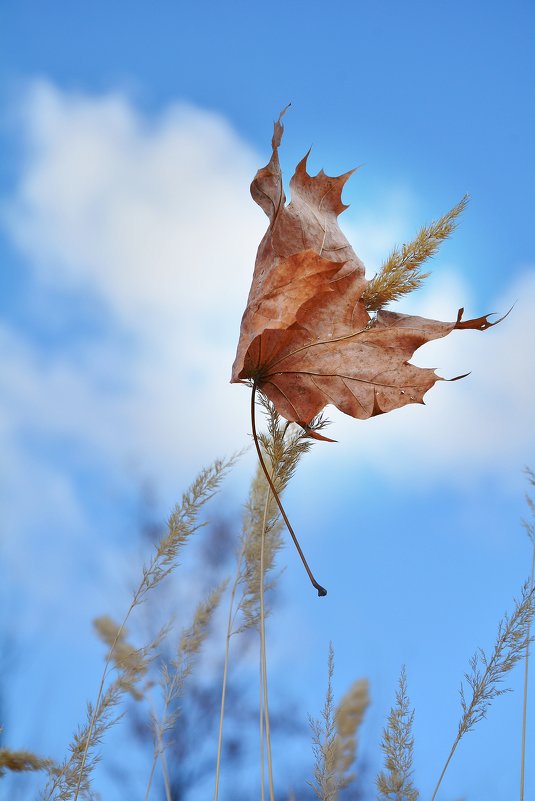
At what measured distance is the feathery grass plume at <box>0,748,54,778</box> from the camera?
1.72m

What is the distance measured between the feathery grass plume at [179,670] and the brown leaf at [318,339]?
1.11 metres

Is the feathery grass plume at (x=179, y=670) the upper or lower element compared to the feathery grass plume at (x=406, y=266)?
lower

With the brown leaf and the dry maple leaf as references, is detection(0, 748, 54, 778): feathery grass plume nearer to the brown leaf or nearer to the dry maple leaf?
the dry maple leaf

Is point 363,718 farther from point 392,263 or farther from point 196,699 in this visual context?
point 196,699

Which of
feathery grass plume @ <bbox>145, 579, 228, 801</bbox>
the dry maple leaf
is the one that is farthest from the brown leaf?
feathery grass plume @ <bbox>145, 579, 228, 801</bbox>

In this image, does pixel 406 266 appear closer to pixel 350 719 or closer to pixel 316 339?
pixel 316 339

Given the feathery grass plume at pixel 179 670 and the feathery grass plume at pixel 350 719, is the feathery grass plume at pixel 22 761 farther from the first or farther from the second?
the feathery grass plume at pixel 350 719

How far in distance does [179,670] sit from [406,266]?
1323 mm

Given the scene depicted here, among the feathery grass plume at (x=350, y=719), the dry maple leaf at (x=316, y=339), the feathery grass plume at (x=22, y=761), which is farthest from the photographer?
the feathery grass plume at (x=350, y=719)

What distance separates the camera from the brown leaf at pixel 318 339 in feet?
3.68

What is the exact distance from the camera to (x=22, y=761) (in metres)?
1.74

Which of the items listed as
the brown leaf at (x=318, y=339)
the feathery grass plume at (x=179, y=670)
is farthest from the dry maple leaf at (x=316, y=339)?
the feathery grass plume at (x=179, y=670)

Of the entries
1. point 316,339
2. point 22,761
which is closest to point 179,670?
point 22,761

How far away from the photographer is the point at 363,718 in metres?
2.28
